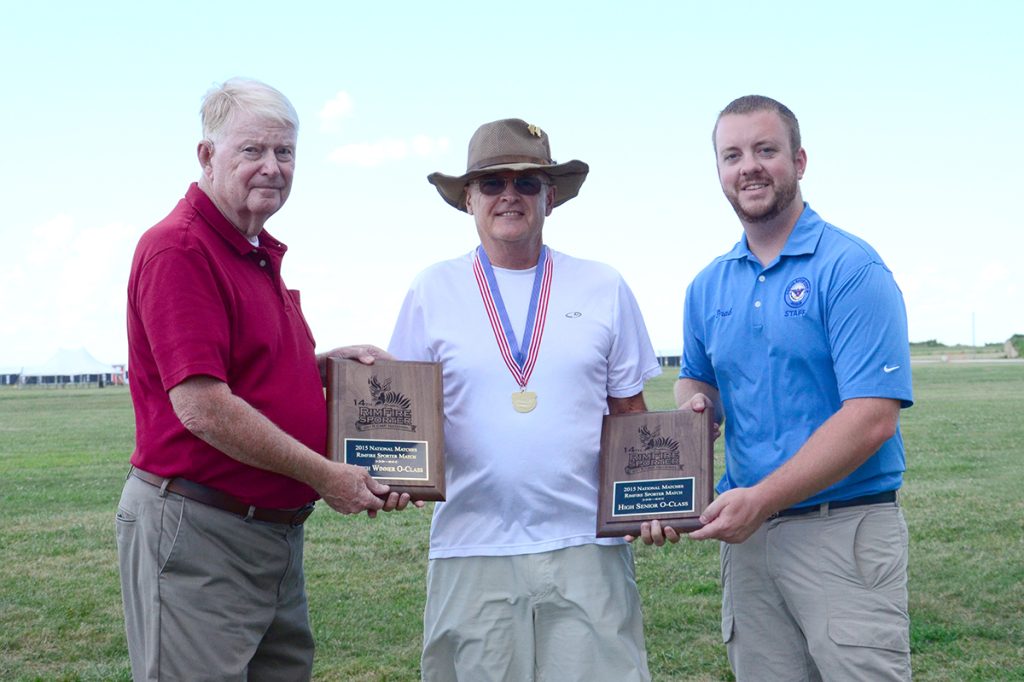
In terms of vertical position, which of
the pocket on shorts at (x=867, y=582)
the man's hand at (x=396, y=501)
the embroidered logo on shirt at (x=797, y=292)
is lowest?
the pocket on shorts at (x=867, y=582)

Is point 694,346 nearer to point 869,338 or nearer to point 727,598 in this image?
point 869,338

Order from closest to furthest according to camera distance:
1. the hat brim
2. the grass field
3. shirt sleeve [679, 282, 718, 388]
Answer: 1. the hat brim
2. shirt sleeve [679, 282, 718, 388]
3. the grass field

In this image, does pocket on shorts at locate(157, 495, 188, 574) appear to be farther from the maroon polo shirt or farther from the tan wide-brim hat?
the tan wide-brim hat

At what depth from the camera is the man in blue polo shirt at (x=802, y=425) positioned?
3.67 m

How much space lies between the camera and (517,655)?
153 inches

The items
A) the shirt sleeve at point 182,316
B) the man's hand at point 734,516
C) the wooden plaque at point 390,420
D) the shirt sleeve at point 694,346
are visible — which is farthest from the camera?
the shirt sleeve at point 694,346

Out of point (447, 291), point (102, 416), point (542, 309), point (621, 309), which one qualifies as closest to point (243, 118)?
point (447, 291)

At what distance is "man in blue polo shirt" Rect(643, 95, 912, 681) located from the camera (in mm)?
3668

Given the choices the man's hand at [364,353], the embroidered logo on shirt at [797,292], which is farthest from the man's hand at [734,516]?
the man's hand at [364,353]

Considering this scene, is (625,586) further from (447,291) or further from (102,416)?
(102,416)

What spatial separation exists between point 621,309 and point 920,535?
24.5ft

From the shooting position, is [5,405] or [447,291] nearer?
[447,291]

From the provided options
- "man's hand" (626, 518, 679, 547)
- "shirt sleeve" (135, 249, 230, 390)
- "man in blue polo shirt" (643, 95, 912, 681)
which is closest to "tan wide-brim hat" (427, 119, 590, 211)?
"man in blue polo shirt" (643, 95, 912, 681)

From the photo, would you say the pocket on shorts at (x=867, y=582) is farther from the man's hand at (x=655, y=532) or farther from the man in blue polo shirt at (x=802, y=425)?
the man's hand at (x=655, y=532)
